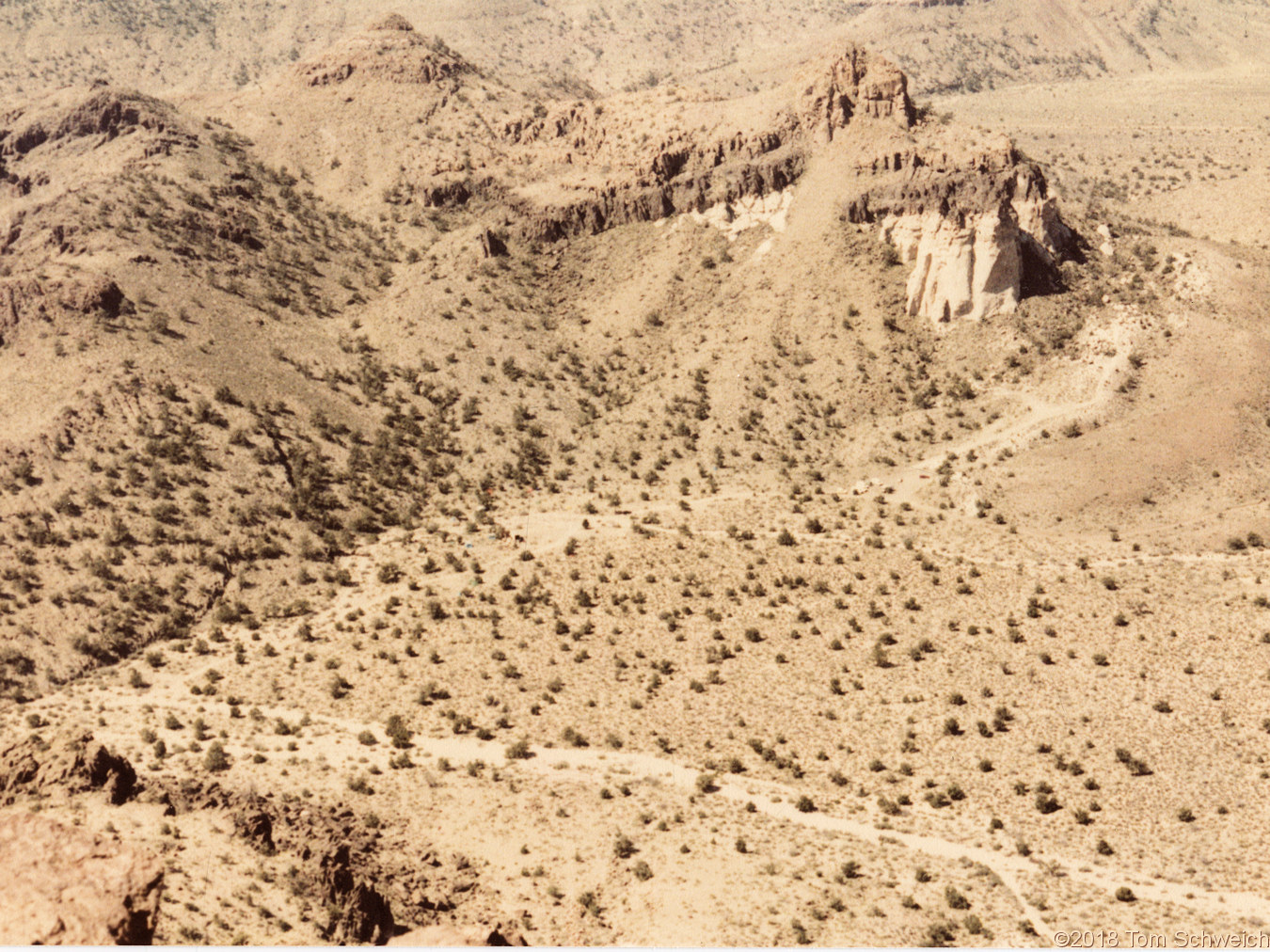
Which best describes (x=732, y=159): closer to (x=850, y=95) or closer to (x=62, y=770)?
(x=850, y=95)

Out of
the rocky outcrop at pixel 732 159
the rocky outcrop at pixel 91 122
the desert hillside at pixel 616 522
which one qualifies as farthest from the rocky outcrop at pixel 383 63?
the rocky outcrop at pixel 732 159

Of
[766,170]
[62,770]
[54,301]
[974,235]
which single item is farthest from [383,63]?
[62,770]

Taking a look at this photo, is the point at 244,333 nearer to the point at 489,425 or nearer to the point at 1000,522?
the point at 489,425

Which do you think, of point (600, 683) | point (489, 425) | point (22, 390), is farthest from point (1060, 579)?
point (22, 390)

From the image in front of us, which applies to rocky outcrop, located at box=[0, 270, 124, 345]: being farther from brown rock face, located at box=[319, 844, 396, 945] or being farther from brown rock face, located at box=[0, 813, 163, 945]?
brown rock face, located at box=[0, 813, 163, 945]

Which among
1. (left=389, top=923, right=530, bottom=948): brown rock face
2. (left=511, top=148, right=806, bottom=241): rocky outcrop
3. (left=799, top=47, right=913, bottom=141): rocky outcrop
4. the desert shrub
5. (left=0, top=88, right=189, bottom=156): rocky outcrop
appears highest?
(left=799, top=47, right=913, bottom=141): rocky outcrop

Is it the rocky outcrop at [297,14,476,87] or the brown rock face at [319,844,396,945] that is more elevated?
the rocky outcrop at [297,14,476,87]

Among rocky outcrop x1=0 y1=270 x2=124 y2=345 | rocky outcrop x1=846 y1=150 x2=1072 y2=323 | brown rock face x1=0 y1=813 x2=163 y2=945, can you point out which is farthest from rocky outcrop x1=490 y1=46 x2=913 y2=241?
brown rock face x1=0 y1=813 x2=163 y2=945
